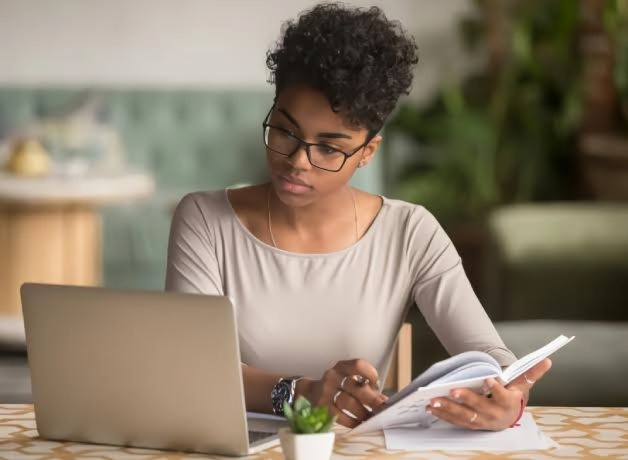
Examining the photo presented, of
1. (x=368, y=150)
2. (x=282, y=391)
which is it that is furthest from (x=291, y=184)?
(x=282, y=391)

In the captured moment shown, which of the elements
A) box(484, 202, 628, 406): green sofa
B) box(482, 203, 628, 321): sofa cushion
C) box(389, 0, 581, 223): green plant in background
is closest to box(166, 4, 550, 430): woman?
box(484, 202, 628, 406): green sofa

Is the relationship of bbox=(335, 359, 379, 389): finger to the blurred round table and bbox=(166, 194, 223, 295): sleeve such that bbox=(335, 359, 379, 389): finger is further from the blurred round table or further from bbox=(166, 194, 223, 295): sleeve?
the blurred round table

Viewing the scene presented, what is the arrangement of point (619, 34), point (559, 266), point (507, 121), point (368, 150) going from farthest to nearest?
point (507, 121) → point (619, 34) → point (559, 266) → point (368, 150)

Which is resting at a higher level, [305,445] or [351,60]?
[351,60]

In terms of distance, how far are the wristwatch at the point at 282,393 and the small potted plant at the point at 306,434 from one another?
1.09ft

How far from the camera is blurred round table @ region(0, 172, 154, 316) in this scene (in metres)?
5.33

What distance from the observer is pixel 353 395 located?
189 cm

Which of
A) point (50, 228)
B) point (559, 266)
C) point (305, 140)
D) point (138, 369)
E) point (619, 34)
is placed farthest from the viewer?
point (619, 34)

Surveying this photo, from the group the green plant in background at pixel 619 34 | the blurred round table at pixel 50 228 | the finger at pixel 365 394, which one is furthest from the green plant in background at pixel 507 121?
the finger at pixel 365 394

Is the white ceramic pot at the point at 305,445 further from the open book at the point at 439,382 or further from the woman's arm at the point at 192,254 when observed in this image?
the woman's arm at the point at 192,254

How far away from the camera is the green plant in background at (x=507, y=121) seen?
647cm

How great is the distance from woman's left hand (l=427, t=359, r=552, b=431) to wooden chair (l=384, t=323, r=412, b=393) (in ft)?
1.48

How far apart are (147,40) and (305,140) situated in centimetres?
497

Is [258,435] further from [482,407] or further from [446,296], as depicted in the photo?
[446,296]
